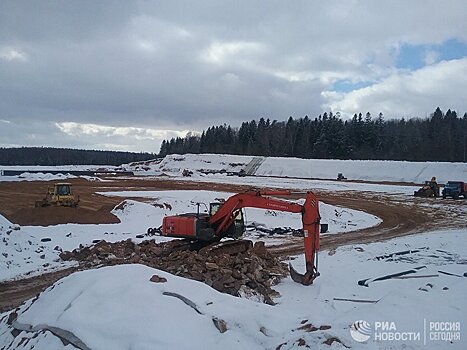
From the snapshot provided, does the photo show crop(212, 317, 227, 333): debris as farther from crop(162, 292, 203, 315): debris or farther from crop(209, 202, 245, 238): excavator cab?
crop(209, 202, 245, 238): excavator cab

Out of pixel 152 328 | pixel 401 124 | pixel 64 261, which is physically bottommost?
pixel 64 261

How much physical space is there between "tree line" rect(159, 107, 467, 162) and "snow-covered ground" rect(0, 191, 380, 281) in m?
72.0

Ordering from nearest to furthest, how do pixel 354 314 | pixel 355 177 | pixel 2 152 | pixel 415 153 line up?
pixel 354 314
pixel 355 177
pixel 415 153
pixel 2 152

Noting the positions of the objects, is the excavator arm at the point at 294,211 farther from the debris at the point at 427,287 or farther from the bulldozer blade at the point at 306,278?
the debris at the point at 427,287

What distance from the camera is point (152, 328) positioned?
22.9ft

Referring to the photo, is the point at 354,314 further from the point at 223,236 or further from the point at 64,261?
the point at 64,261

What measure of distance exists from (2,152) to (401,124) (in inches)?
6251

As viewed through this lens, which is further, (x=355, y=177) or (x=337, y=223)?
(x=355, y=177)

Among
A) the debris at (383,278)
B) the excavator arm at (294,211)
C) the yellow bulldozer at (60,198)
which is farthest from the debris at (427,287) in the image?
the yellow bulldozer at (60,198)

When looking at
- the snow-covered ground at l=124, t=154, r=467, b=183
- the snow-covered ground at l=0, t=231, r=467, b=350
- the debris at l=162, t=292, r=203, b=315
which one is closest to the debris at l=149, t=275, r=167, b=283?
the snow-covered ground at l=0, t=231, r=467, b=350

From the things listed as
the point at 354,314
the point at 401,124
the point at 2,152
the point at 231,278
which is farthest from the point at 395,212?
the point at 2,152

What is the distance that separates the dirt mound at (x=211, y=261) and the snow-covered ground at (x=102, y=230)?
1.27 m

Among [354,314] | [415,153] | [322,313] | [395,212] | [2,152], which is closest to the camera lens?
[354,314]

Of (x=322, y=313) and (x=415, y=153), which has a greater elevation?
(x=415, y=153)
